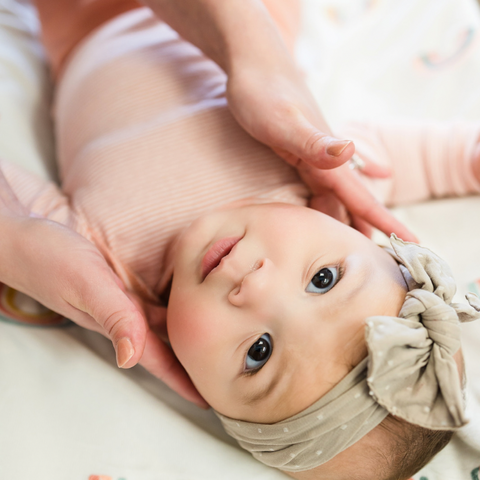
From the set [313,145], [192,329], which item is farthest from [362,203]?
[192,329]

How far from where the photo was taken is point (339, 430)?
806mm

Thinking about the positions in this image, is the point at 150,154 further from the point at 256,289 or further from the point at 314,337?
the point at 314,337

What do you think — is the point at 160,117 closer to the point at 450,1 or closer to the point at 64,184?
the point at 64,184

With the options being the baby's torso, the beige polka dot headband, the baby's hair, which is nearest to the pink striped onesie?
the baby's torso

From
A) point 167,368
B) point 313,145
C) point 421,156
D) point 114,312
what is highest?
point 313,145

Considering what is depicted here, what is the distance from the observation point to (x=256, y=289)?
0.84 meters

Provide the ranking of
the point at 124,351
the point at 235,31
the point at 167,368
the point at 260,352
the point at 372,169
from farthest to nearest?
1. the point at 372,169
2. the point at 235,31
3. the point at 167,368
4. the point at 260,352
5. the point at 124,351

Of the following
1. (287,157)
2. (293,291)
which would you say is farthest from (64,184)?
(293,291)

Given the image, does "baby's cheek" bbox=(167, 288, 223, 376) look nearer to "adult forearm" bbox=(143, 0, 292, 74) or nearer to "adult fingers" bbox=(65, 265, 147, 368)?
"adult fingers" bbox=(65, 265, 147, 368)

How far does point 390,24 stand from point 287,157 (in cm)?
95

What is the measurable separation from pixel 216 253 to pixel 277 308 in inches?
6.5

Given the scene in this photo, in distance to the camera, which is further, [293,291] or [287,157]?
[287,157]

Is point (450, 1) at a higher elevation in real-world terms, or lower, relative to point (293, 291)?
higher

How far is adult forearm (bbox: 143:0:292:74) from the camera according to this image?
1131 millimetres
